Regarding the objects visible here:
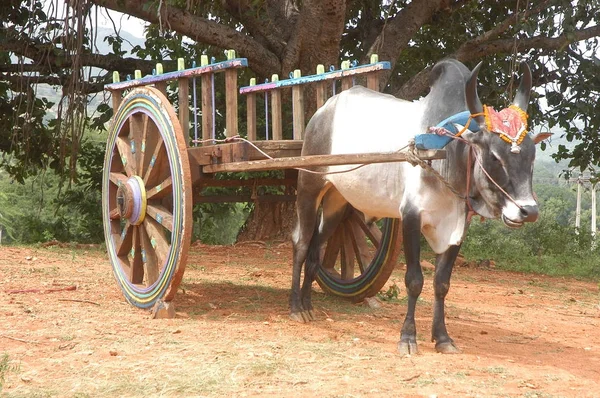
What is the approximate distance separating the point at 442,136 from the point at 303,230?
5.19ft

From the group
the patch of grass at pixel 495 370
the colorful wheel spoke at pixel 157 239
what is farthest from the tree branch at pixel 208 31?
the patch of grass at pixel 495 370

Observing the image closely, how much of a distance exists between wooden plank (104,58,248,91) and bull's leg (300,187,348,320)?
1222 mm

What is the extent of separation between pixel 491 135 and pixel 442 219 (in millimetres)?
594

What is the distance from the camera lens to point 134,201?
224 inches

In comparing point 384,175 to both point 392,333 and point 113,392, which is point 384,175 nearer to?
point 392,333

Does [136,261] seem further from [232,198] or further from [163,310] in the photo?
[232,198]

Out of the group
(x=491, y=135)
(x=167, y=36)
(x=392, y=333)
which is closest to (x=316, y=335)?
(x=392, y=333)

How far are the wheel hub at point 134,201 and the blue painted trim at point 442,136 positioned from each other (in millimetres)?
2090

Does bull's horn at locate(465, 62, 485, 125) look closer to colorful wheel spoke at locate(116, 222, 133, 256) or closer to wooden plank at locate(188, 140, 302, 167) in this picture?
wooden plank at locate(188, 140, 302, 167)

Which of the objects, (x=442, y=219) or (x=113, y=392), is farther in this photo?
(x=442, y=219)

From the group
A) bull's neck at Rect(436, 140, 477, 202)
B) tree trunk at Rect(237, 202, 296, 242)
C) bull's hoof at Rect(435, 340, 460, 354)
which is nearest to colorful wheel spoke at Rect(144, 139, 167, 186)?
bull's neck at Rect(436, 140, 477, 202)

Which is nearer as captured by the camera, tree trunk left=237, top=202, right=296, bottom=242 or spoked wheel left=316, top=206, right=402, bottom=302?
spoked wheel left=316, top=206, right=402, bottom=302

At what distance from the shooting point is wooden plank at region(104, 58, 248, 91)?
510 cm

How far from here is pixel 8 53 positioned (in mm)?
9438
